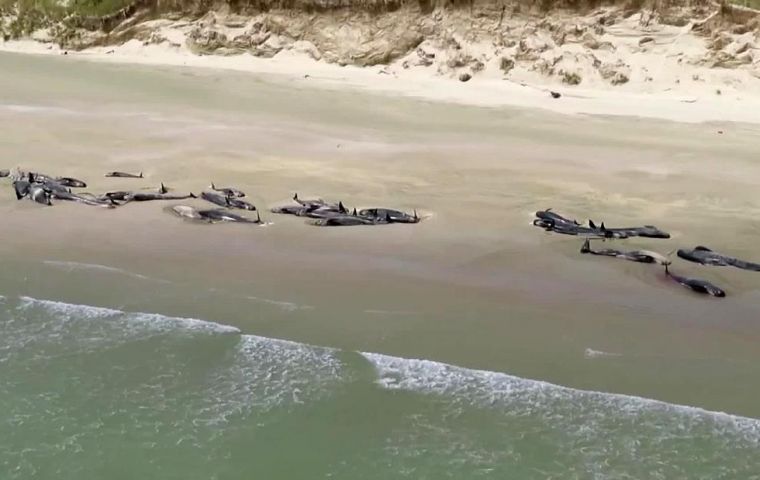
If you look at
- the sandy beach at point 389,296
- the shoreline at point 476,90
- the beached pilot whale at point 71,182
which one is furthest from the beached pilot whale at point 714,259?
the beached pilot whale at point 71,182

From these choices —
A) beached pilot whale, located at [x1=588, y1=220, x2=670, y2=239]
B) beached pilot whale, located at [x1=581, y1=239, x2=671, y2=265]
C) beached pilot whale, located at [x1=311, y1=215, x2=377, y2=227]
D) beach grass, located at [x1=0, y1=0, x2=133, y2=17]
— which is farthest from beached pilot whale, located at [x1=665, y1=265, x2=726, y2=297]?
beach grass, located at [x1=0, y1=0, x2=133, y2=17]

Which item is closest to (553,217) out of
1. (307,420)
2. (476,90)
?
(307,420)

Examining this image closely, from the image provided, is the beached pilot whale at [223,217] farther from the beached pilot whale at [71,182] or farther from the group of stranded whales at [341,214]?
the beached pilot whale at [71,182]

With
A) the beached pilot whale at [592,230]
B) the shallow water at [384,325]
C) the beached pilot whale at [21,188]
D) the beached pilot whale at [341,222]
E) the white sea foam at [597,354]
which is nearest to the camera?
the shallow water at [384,325]

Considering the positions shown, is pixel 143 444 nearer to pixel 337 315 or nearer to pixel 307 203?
pixel 337 315

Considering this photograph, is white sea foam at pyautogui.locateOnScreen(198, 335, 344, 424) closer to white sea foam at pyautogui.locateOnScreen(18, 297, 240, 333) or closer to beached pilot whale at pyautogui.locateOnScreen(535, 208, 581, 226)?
white sea foam at pyautogui.locateOnScreen(18, 297, 240, 333)

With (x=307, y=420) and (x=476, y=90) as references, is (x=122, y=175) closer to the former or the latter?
(x=307, y=420)

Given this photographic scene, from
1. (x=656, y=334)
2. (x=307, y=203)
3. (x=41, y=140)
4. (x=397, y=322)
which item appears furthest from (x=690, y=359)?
(x=41, y=140)
